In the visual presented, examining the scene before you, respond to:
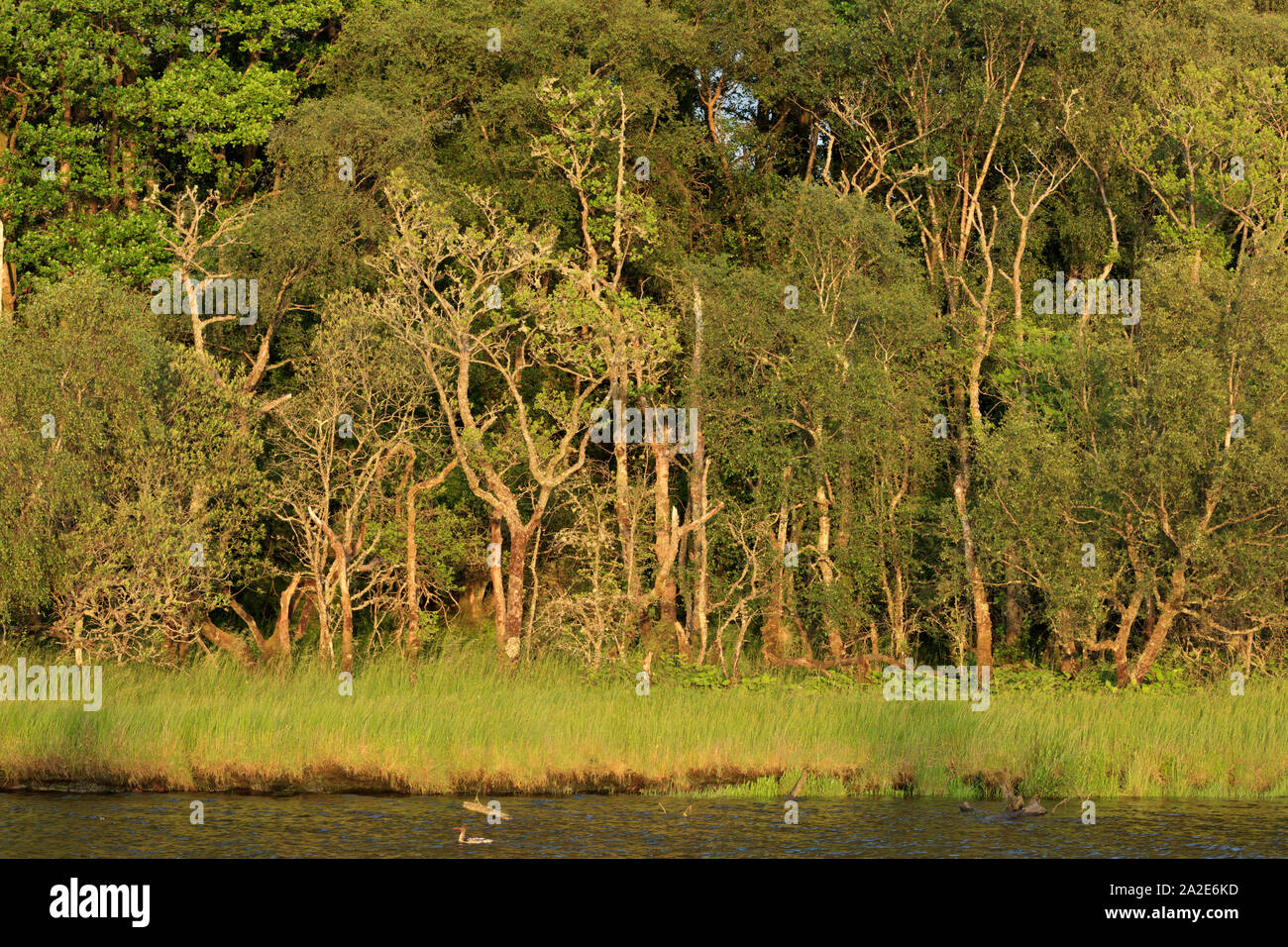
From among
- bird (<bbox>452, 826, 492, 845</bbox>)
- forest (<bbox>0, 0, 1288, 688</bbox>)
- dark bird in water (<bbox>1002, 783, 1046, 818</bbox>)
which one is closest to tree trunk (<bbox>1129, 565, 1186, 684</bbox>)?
forest (<bbox>0, 0, 1288, 688</bbox>)

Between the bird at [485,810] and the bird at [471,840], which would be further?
the bird at [485,810]

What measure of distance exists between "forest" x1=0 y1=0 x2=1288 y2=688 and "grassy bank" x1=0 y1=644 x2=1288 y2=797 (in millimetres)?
6201

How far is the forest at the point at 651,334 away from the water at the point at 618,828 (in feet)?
31.8

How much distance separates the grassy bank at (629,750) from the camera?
26.2m

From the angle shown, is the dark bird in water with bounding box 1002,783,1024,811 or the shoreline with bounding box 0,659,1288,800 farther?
the shoreline with bounding box 0,659,1288,800

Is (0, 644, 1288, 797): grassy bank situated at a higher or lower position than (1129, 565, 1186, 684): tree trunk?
lower

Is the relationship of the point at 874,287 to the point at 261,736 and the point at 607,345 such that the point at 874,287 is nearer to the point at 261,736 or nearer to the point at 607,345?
the point at 607,345

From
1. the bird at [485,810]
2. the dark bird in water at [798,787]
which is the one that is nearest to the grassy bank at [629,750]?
the dark bird in water at [798,787]

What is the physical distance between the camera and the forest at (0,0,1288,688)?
33.8 meters

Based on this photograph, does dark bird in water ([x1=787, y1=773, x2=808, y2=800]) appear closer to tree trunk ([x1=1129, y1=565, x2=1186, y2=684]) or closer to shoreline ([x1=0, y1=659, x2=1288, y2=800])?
shoreline ([x1=0, y1=659, x2=1288, y2=800])

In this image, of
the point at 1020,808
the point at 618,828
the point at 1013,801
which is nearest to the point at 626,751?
the point at 618,828

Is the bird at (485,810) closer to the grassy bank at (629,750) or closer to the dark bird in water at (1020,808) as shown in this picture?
the grassy bank at (629,750)

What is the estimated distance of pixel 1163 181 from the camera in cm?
3953

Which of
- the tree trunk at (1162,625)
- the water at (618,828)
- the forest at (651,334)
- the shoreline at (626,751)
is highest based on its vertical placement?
the forest at (651,334)
